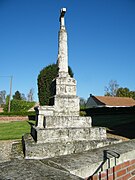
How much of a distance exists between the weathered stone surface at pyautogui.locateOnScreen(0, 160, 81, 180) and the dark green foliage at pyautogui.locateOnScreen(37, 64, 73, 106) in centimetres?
2384

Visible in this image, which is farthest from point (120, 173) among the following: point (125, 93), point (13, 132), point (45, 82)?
point (125, 93)

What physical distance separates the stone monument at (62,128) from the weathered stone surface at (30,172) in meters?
3.07

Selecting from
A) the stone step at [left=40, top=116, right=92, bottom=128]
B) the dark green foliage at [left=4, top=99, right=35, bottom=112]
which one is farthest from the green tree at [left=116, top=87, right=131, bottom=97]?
the stone step at [left=40, top=116, right=92, bottom=128]

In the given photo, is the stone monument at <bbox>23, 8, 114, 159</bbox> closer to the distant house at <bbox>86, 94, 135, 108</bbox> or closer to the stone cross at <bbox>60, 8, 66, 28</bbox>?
the stone cross at <bbox>60, 8, 66, 28</bbox>

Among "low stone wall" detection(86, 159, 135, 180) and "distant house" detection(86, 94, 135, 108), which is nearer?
"low stone wall" detection(86, 159, 135, 180)

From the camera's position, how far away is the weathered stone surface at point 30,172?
128cm

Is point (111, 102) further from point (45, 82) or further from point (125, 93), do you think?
point (45, 82)

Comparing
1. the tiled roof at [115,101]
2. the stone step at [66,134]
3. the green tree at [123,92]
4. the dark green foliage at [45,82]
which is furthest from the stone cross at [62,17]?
the green tree at [123,92]

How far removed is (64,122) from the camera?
5895mm

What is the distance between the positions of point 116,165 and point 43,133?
351 cm

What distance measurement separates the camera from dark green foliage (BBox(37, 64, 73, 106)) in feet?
84.1

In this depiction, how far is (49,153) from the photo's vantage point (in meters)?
4.64

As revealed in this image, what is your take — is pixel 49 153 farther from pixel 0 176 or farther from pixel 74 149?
pixel 0 176

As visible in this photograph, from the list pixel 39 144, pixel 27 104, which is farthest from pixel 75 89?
pixel 27 104
